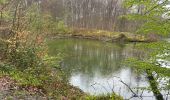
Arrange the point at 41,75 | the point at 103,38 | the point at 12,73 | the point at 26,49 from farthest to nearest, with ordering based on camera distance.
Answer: the point at 103,38 → the point at 26,49 → the point at 41,75 → the point at 12,73

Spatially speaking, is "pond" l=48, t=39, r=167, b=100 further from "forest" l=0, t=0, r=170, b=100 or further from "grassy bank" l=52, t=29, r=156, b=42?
"grassy bank" l=52, t=29, r=156, b=42

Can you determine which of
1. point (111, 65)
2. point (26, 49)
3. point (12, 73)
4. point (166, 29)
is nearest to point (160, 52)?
point (166, 29)

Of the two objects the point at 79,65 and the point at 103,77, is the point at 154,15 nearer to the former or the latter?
the point at 103,77

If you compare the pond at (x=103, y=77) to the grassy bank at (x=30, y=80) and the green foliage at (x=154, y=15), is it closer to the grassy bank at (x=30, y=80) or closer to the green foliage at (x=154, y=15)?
the grassy bank at (x=30, y=80)

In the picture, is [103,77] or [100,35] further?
[100,35]

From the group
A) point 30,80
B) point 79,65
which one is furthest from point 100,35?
point 30,80

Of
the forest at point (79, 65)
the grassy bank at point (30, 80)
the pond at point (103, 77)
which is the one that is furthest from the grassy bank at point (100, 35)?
the grassy bank at point (30, 80)

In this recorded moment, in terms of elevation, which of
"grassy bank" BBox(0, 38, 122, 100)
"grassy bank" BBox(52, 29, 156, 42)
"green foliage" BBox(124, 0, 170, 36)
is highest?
"green foliage" BBox(124, 0, 170, 36)

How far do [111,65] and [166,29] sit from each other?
21.1 meters

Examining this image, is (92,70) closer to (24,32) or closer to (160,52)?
(24,32)

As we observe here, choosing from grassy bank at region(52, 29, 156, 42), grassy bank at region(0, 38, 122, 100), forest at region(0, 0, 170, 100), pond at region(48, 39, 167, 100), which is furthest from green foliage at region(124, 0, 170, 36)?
grassy bank at region(52, 29, 156, 42)

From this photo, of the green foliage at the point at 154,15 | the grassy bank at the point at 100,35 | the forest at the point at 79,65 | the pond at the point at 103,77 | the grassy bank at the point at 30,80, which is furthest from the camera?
the grassy bank at the point at 100,35

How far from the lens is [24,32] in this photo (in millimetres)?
20125

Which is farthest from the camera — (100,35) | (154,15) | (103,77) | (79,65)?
(100,35)
